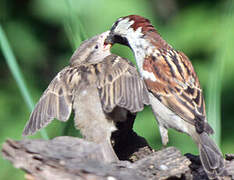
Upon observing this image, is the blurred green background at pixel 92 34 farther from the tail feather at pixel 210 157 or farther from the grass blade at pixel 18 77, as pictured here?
the grass blade at pixel 18 77

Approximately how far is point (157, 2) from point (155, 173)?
3204 millimetres

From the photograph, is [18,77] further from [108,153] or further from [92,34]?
[92,34]

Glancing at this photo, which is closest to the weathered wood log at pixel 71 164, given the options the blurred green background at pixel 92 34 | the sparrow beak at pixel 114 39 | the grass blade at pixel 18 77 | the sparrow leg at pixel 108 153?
the sparrow leg at pixel 108 153

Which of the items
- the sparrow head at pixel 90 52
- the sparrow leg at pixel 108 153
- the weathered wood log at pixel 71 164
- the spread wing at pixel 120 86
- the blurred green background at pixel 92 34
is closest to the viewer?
the weathered wood log at pixel 71 164

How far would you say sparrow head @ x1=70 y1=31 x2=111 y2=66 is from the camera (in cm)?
364

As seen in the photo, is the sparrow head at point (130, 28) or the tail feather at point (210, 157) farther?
the sparrow head at point (130, 28)

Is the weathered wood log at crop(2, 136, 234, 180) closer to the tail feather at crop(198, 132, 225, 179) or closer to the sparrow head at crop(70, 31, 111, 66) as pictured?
the tail feather at crop(198, 132, 225, 179)

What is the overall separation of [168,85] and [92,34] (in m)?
1.62

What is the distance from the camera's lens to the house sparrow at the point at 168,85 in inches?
135

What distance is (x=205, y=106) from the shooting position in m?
3.64

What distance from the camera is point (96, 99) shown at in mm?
3307

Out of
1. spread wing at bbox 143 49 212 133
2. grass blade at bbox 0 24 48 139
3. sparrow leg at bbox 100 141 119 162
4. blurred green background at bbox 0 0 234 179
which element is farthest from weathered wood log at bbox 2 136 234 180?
blurred green background at bbox 0 0 234 179

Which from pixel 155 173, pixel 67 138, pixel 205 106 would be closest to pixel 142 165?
pixel 155 173

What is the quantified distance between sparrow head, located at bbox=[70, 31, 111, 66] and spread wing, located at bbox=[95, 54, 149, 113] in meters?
0.13
